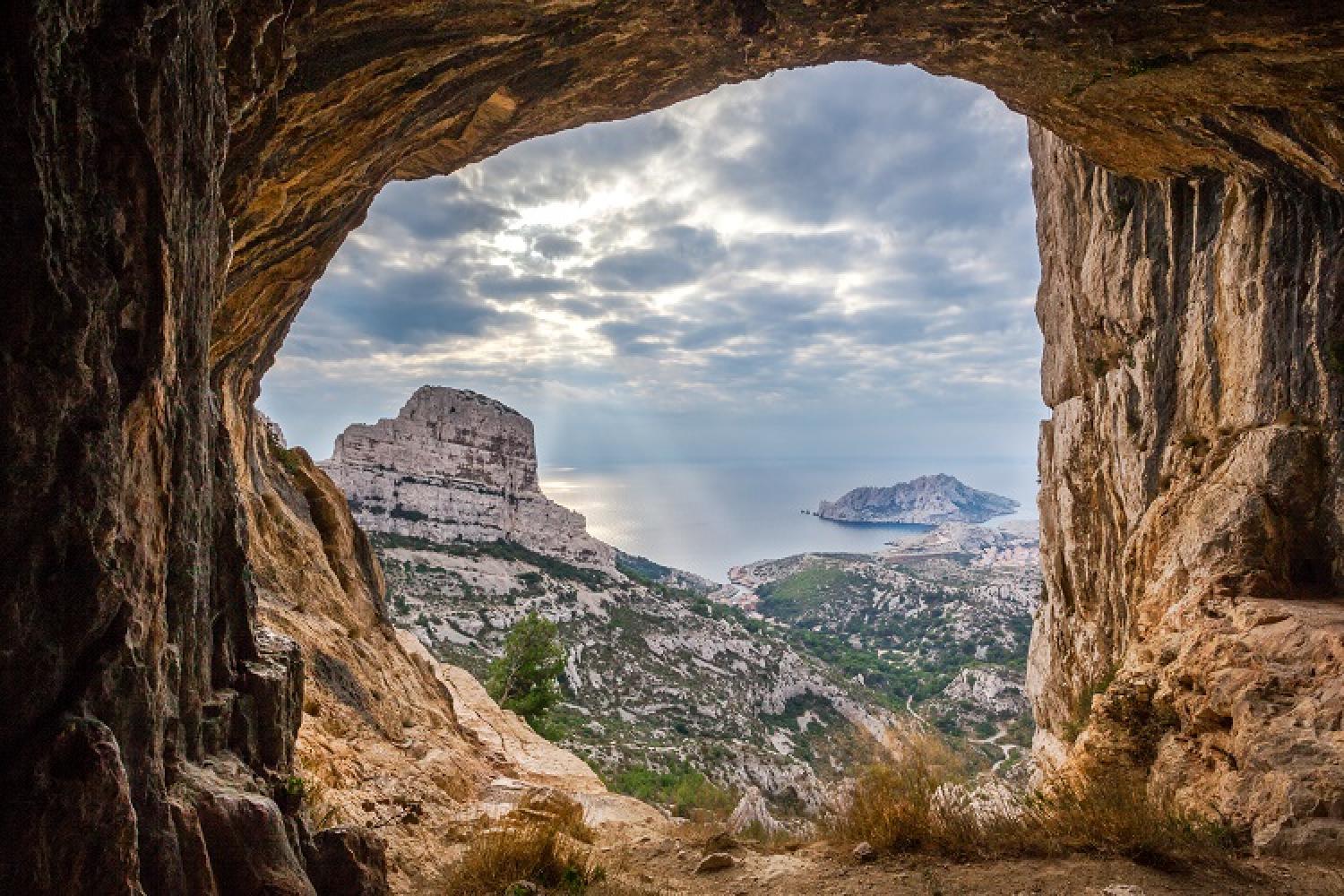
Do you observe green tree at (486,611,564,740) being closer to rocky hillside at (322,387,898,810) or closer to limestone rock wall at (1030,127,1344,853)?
rocky hillside at (322,387,898,810)

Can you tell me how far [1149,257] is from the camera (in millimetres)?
12680

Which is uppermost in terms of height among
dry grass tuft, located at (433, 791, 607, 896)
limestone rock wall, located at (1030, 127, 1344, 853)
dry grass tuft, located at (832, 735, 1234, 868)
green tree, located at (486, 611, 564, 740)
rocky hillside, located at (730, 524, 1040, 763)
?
limestone rock wall, located at (1030, 127, 1344, 853)

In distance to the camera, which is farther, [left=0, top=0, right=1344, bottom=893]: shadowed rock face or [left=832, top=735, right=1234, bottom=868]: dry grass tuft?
[left=832, top=735, right=1234, bottom=868]: dry grass tuft

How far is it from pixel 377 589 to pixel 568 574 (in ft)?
173

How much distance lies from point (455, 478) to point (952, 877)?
265 feet

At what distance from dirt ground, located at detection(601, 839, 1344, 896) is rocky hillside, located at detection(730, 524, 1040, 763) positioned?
37234 mm

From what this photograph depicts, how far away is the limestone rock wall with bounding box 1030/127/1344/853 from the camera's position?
7.16 metres

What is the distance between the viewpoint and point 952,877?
19.3 feet

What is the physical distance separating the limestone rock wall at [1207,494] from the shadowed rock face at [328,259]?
57 mm

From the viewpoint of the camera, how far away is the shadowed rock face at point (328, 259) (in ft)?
10.2

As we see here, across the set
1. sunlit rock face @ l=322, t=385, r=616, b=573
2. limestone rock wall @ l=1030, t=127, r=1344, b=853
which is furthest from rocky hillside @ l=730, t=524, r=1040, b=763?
sunlit rock face @ l=322, t=385, r=616, b=573

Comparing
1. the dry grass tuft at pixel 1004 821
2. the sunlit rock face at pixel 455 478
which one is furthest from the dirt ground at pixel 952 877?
the sunlit rock face at pixel 455 478

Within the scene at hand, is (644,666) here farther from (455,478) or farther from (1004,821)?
(1004,821)

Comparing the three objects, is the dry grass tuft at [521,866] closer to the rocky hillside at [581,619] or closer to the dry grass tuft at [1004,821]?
the dry grass tuft at [1004,821]
